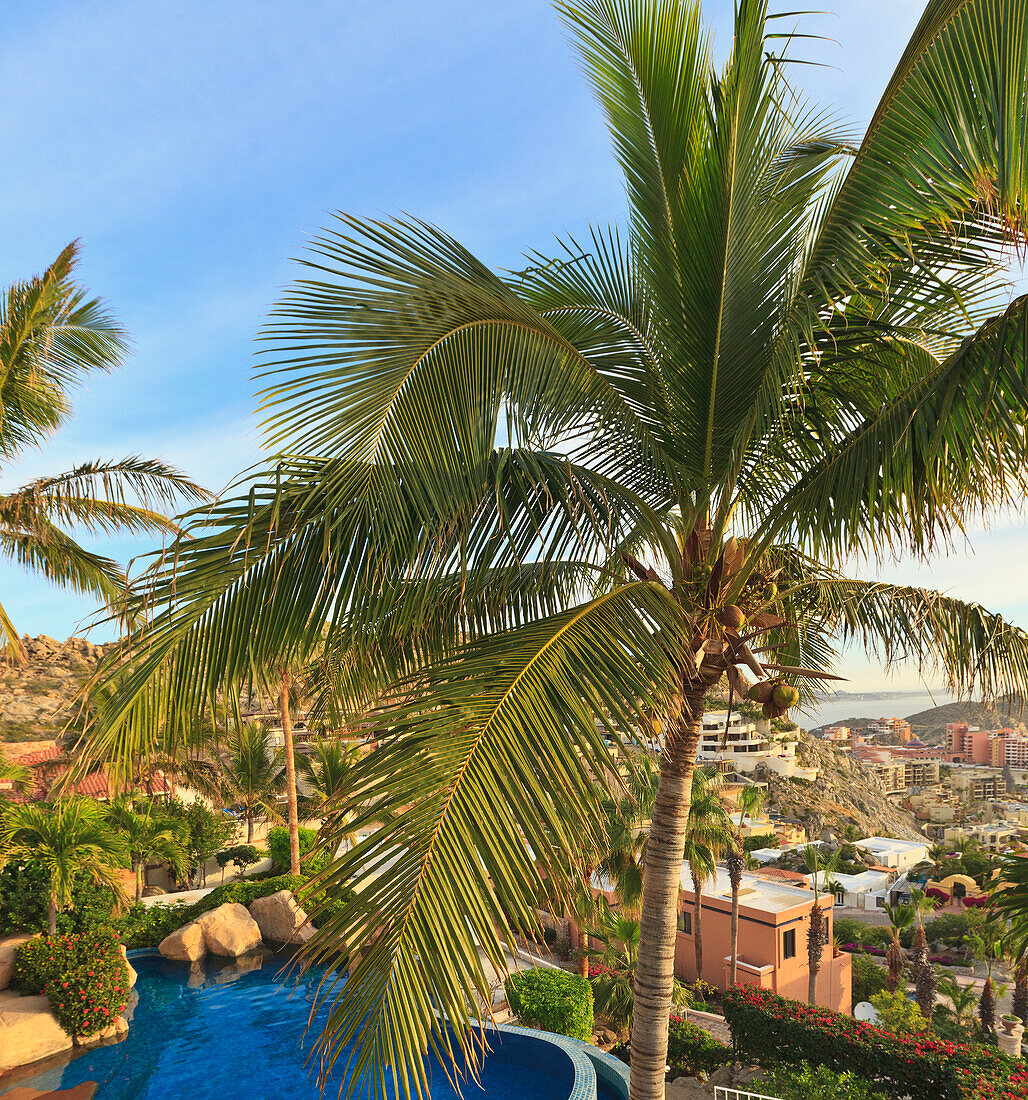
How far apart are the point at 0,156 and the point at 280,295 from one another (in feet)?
22.5

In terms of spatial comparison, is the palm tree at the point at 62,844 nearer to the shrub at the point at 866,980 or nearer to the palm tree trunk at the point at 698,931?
the palm tree trunk at the point at 698,931

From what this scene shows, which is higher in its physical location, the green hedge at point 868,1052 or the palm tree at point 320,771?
the palm tree at point 320,771

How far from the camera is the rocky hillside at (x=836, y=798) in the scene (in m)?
75.4

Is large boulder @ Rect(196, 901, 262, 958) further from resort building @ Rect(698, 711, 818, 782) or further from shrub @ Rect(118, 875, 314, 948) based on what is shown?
resort building @ Rect(698, 711, 818, 782)

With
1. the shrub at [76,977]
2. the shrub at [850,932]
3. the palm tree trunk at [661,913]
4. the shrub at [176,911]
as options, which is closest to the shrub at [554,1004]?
the shrub at [176,911]

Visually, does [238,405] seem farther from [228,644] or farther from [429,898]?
[429,898]

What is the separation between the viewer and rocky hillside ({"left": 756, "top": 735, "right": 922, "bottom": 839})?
2968 inches

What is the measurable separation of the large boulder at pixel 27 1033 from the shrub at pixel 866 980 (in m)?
28.2

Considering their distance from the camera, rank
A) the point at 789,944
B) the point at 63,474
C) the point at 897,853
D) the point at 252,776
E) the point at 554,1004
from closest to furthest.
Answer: the point at 63,474
the point at 554,1004
the point at 789,944
the point at 252,776
the point at 897,853

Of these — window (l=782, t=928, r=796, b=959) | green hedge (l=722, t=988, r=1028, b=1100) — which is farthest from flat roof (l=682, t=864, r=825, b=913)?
green hedge (l=722, t=988, r=1028, b=1100)

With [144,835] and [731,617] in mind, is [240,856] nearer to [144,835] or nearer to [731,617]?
[144,835]

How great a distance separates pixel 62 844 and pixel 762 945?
20.0 m

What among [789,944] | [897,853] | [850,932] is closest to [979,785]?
[897,853]

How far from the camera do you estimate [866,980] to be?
2973 centimetres
